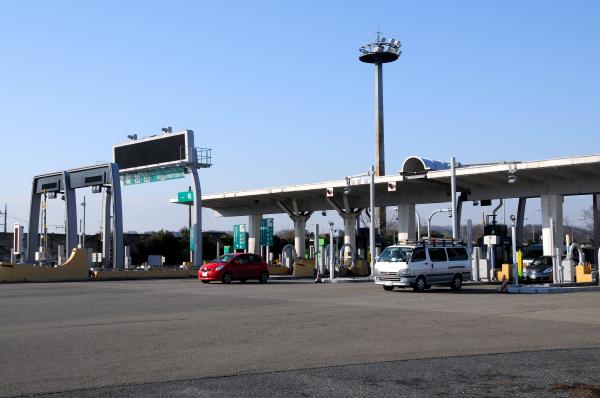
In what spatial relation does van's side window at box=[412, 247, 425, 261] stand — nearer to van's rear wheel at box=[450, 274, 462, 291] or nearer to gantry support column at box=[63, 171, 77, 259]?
van's rear wheel at box=[450, 274, 462, 291]

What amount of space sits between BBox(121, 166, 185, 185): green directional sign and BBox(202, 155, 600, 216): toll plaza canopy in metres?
11.0

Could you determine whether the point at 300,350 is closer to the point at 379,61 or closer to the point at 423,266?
the point at 423,266

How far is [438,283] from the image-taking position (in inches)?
1051

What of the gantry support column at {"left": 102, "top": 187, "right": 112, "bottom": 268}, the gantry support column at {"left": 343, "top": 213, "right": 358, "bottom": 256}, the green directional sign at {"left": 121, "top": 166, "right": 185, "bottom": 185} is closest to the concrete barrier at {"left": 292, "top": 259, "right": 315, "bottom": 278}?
the green directional sign at {"left": 121, "top": 166, "right": 185, "bottom": 185}

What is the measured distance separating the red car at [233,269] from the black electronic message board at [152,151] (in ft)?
40.9

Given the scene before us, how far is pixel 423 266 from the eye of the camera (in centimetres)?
2616

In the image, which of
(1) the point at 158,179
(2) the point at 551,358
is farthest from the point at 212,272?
(2) the point at 551,358

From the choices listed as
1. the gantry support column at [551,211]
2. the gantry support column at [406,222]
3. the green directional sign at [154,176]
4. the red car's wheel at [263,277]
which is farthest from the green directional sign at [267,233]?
the gantry support column at [551,211]

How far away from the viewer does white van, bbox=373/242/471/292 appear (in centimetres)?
2584

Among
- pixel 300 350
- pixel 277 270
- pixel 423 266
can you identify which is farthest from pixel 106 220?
pixel 300 350

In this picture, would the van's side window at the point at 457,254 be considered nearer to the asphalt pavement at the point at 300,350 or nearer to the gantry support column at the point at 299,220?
the asphalt pavement at the point at 300,350

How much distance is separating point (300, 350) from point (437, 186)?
3775 centimetres

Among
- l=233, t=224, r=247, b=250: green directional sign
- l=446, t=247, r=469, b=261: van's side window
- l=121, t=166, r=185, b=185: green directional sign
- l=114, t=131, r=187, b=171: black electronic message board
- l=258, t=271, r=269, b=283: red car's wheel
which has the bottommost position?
l=258, t=271, r=269, b=283: red car's wheel

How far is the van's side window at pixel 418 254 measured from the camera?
26.1 m
